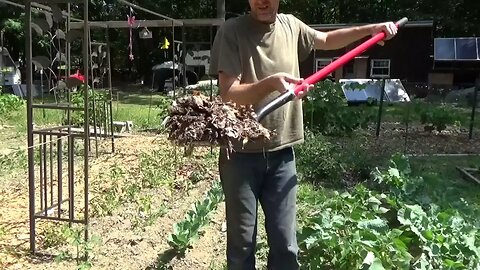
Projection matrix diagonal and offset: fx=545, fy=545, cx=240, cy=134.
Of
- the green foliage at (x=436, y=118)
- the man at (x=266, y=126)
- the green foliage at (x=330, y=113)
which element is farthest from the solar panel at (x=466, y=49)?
the man at (x=266, y=126)

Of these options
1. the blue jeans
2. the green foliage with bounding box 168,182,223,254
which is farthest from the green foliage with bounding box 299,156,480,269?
the green foliage with bounding box 168,182,223,254

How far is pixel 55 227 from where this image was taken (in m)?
4.36

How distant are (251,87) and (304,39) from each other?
59 centimetres

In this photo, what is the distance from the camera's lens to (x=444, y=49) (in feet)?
66.9

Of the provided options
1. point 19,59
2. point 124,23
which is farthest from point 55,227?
A: point 19,59

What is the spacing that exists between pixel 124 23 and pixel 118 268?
796cm

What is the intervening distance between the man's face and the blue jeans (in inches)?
24.7

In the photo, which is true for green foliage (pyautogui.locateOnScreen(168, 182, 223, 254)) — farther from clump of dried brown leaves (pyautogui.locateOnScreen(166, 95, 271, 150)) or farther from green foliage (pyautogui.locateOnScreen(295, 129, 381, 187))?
green foliage (pyautogui.locateOnScreen(295, 129, 381, 187))

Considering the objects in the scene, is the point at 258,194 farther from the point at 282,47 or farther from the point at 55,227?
the point at 55,227

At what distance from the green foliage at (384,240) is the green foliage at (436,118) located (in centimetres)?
582

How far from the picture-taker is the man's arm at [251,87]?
7.36ft

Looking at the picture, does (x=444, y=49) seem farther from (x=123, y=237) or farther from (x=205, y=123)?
(x=205, y=123)

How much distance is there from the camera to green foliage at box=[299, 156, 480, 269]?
9.73 feet

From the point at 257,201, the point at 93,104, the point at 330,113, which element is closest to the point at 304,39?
the point at 257,201
